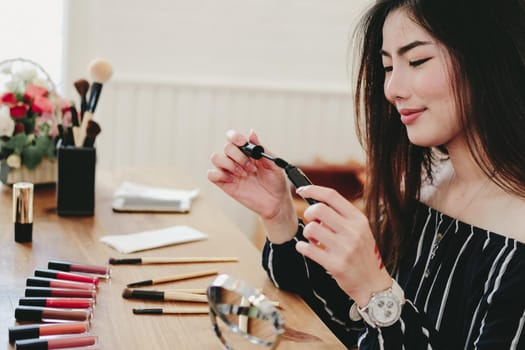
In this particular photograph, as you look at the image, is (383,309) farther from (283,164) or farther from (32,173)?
(32,173)

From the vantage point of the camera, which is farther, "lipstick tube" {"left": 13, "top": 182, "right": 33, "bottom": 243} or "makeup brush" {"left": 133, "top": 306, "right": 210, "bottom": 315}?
"lipstick tube" {"left": 13, "top": 182, "right": 33, "bottom": 243}

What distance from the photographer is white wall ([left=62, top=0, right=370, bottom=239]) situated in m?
2.74

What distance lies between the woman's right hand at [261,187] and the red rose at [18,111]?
0.64 m

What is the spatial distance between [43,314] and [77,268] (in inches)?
8.2

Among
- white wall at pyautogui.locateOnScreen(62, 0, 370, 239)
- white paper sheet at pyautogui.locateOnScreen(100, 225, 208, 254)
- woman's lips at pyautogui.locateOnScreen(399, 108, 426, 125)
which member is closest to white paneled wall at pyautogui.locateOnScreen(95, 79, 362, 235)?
white wall at pyautogui.locateOnScreen(62, 0, 370, 239)

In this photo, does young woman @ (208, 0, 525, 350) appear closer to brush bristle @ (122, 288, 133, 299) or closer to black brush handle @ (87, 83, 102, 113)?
brush bristle @ (122, 288, 133, 299)

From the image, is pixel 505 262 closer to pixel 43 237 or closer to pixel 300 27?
pixel 43 237

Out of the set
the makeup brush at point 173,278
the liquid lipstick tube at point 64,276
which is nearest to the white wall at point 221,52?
the makeup brush at point 173,278

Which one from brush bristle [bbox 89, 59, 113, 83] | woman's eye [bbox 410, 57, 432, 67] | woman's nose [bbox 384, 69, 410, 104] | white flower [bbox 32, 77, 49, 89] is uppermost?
woman's eye [bbox 410, 57, 432, 67]

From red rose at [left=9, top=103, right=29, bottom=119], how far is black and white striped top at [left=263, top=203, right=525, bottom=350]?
74cm

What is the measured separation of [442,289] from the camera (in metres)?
1.22

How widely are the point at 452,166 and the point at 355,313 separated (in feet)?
1.06

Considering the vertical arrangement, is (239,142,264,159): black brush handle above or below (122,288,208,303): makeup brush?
above

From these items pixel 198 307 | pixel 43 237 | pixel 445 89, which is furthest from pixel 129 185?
pixel 445 89
